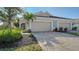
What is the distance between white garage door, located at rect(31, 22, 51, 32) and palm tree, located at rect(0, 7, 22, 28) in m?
0.44

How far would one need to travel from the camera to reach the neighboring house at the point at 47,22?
546 centimetres

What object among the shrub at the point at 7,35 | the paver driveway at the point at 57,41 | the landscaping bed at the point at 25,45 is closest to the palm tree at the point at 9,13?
the shrub at the point at 7,35

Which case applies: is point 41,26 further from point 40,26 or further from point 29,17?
point 29,17

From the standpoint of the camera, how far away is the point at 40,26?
562 centimetres

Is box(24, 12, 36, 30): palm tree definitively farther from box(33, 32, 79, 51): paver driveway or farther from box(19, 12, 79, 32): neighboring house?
box(33, 32, 79, 51): paver driveway

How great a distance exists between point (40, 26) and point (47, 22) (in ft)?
0.58

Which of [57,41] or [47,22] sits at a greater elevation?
[47,22]

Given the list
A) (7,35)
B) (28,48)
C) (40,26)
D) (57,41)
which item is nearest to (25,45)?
(28,48)

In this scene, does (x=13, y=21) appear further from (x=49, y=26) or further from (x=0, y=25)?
(x=49, y=26)

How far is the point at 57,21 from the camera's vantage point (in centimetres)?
553

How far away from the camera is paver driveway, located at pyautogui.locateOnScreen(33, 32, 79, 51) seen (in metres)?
5.39

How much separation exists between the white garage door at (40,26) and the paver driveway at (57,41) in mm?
112

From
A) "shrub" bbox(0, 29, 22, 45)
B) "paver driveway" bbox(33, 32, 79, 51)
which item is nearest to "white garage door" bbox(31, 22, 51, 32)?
"paver driveway" bbox(33, 32, 79, 51)
